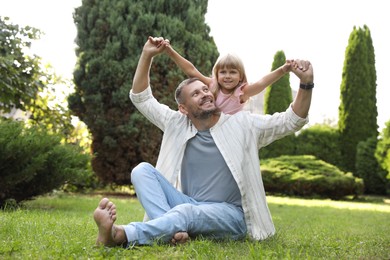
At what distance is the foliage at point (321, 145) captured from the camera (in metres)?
Result: 15.7

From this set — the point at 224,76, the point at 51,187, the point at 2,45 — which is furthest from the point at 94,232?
the point at 2,45

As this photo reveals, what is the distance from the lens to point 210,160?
3625mm

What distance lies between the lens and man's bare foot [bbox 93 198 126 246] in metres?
2.79

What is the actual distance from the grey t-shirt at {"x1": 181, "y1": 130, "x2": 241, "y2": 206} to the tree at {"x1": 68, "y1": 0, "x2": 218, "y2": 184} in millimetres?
6659

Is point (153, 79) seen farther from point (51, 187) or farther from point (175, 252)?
point (175, 252)

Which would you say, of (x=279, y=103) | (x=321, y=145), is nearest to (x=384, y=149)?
(x=321, y=145)

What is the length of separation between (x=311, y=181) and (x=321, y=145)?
127 inches

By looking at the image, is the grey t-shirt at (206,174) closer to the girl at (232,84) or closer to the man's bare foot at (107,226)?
the girl at (232,84)

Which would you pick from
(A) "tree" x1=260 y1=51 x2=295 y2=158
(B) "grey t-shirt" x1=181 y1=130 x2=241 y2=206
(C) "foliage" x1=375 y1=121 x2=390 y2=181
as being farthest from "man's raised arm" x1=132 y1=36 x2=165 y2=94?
(A) "tree" x1=260 y1=51 x2=295 y2=158

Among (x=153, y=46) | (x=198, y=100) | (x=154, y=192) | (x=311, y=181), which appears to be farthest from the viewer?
(x=311, y=181)

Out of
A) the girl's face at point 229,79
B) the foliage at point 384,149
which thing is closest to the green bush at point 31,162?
the girl's face at point 229,79

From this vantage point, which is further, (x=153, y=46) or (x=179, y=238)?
(x=153, y=46)

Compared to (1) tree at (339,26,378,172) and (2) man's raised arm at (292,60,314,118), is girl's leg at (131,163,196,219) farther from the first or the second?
A: (1) tree at (339,26,378,172)

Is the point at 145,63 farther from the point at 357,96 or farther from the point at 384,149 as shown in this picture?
the point at 357,96
